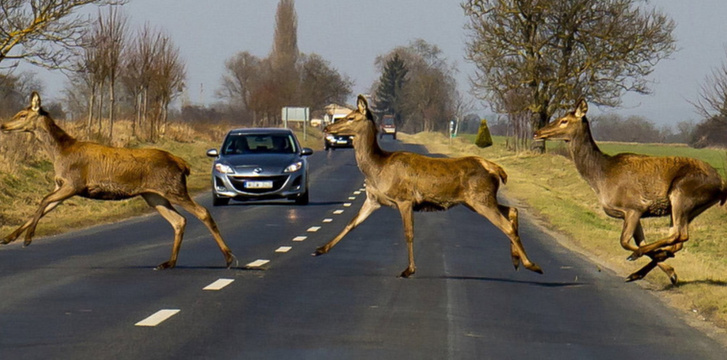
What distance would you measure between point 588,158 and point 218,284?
4.43 meters

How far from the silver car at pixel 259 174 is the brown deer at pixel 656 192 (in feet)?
45.5

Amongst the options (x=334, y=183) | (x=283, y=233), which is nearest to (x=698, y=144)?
(x=334, y=183)

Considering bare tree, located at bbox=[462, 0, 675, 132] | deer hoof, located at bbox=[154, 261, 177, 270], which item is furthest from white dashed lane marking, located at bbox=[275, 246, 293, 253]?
bare tree, located at bbox=[462, 0, 675, 132]

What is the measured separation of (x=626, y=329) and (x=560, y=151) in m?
56.6

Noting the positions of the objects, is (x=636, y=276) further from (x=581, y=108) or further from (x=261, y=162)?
(x=261, y=162)

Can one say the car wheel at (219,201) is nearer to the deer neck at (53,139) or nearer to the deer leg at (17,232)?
the deer neck at (53,139)

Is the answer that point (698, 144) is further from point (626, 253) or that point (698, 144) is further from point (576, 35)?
point (626, 253)

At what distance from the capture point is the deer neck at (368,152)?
14.8 m

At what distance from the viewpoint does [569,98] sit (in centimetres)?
5922

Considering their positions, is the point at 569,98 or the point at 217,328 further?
the point at 569,98

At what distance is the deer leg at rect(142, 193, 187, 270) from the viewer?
1502 cm

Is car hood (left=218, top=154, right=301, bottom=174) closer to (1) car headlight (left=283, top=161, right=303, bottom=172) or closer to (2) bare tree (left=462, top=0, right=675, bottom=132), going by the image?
(1) car headlight (left=283, top=161, right=303, bottom=172)

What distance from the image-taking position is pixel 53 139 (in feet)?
52.6

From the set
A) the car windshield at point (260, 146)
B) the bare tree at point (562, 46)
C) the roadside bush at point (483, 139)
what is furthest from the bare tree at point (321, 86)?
the car windshield at point (260, 146)
